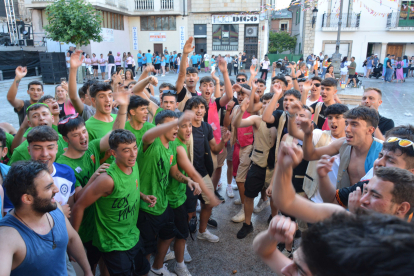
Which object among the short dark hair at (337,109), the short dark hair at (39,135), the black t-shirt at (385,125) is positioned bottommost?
the black t-shirt at (385,125)

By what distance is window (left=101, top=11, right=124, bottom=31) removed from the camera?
26922 millimetres

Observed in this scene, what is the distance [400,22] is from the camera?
26.7m

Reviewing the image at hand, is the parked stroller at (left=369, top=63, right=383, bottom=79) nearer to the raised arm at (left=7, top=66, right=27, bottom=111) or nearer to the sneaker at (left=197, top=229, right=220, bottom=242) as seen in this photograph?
the sneaker at (left=197, top=229, right=220, bottom=242)

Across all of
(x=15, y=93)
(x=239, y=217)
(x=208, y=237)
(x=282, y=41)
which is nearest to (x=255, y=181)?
(x=239, y=217)

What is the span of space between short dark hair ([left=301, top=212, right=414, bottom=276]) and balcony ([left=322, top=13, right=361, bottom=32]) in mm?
30449

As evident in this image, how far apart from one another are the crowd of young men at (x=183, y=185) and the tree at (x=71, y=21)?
12.7 meters

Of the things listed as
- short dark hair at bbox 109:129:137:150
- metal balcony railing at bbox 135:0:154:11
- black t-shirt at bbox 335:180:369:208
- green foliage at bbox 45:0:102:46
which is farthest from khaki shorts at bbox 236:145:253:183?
metal balcony railing at bbox 135:0:154:11

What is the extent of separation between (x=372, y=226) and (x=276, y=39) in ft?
136

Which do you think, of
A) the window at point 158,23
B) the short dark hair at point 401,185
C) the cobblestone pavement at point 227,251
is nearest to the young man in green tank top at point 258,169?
the cobblestone pavement at point 227,251

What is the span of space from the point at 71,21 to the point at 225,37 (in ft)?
59.5

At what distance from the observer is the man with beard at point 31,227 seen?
1664 millimetres

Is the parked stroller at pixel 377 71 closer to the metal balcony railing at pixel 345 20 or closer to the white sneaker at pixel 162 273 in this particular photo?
the metal balcony railing at pixel 345 20

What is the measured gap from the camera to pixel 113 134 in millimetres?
2525

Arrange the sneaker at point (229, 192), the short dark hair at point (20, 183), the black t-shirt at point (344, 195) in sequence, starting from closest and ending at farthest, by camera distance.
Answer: the short dark hair at point (20, 183) < the black t-shirt at point (344, 195) < the sneaker at point (229, 192)
